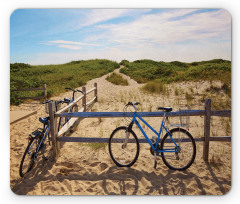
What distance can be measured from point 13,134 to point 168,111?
4.53 m

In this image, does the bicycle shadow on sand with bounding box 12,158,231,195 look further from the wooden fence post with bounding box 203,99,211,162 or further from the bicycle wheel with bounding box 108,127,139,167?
the wooden fence post with bounding box 203,99,211,162

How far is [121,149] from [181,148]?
1.28 m

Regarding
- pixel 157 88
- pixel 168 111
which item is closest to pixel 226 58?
pixel 168 111

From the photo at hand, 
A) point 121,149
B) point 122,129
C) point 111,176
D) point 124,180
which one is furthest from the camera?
point 121,149

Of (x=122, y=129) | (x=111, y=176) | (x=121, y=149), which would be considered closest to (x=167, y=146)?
(x=122, y=129)

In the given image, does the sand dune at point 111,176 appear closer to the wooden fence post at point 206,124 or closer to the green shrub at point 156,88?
the wooden fence post at point 206,124

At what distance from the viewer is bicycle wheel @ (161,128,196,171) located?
3.57 m

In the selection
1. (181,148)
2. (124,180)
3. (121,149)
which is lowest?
(124,180)

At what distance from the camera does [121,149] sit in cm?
423

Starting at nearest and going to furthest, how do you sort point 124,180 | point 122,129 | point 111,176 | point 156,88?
1. point 124,180
2. point 111,176
3. point 122,129
4. point 156,88

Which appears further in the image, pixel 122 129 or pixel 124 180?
pixel 122 129

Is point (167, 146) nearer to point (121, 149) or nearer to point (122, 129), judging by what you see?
point (122, 129)

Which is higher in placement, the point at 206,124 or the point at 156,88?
the point at 156,88
